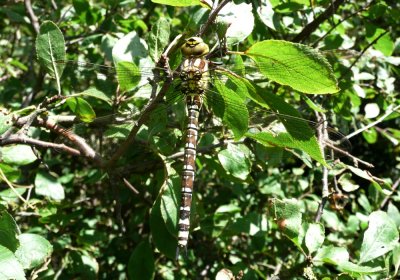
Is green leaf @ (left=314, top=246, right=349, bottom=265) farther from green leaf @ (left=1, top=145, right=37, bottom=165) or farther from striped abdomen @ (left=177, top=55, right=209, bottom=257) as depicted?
green leaf @ (left=1, top=145, right=37, bottom=165)

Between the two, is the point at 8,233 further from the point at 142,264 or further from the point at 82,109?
the point at 142,264

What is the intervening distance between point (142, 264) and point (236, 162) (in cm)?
56

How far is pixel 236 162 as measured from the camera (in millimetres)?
1696

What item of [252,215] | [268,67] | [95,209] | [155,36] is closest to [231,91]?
[268,67]

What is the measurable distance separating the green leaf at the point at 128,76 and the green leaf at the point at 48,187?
605 mm

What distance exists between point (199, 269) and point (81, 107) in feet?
4.20

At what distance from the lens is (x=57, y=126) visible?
171cm

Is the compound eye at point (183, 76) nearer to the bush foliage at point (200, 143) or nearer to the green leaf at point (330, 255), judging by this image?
the bush foliage at point (200, 143)

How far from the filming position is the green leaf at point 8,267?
3.67 feet

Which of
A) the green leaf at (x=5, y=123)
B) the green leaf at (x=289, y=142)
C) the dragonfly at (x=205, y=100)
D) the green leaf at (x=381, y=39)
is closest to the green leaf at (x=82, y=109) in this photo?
the dragonfly at (x=205, y=100)

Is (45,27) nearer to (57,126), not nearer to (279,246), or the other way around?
(57,126)

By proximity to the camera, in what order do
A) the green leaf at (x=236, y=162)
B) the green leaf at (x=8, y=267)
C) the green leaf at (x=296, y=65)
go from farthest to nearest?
the green leaf at (x=236, y=162)
the green leaf at (x=296, y=65)
the green leaf at (x=8, y=267)

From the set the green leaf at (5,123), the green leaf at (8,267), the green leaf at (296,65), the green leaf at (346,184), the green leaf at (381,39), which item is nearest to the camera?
the green leaf at (8,267)

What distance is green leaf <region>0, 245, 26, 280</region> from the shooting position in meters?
1.12
